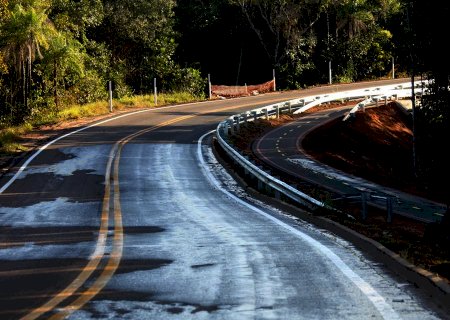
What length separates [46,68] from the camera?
44.8m

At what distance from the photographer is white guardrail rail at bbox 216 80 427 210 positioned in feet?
52.2

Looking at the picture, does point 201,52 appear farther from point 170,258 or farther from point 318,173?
point 170,258

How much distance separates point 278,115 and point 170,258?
1336 inches

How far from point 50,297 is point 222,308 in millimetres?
2061

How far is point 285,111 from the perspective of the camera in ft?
150

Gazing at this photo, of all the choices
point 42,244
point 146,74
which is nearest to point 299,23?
point 146,74

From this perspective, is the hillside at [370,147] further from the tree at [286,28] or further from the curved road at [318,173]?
the tree at [286,28]

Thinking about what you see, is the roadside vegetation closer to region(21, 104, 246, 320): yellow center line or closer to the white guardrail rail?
the white guardrail rail

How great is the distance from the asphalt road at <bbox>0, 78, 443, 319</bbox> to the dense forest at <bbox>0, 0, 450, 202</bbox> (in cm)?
1562

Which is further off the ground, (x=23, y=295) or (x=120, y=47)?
(x=120, y=47)

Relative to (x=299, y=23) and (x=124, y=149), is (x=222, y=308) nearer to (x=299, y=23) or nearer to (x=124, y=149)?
(x=124, y=149)

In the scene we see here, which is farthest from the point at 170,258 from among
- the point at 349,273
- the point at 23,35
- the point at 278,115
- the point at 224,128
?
the point at 278,115

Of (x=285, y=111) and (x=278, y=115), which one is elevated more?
(x=285, y=111)

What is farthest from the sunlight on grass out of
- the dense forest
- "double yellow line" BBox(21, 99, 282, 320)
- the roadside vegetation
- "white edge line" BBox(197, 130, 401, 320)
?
"white edge line" BBox(197, 130, 401, 320)
